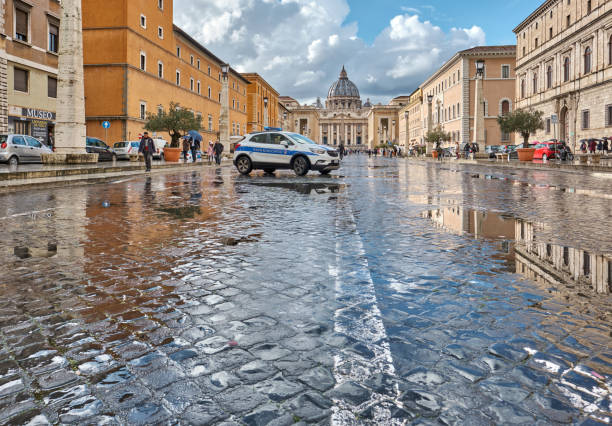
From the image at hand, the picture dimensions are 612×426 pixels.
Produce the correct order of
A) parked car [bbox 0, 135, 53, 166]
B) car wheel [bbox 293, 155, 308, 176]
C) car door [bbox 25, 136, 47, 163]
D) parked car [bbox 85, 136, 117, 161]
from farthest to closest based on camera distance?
parked car [bbox 85, 136, 117, 161] < car door [bbox 25, 136, 47, 163] < parked car [bbox 0, 135, 53, 166] < car wheel [bbox 293, 155, 308, 176]

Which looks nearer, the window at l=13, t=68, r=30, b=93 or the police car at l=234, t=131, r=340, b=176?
the police car at l=234, t=131, r=340, b=176

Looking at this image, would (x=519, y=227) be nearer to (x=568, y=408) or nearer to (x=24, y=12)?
(x=568, y=408)

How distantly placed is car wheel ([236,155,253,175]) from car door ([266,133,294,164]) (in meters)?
0.98

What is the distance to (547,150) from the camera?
114 feet

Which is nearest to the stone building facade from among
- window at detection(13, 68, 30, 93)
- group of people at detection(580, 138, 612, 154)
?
group of people at detection(580, 138, 612, 154)

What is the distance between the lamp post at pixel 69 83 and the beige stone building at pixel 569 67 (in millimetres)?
24695

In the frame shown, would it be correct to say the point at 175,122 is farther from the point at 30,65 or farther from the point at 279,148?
the point at 279,148

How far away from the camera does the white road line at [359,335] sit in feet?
6.86

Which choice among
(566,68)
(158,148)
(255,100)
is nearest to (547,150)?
(566,68)

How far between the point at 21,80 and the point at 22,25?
10.6 feet

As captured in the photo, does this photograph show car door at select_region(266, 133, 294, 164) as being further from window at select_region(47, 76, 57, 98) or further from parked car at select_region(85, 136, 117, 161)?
window at select_region(47, 76, 57, 98)

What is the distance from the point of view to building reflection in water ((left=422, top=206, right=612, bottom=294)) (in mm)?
4191

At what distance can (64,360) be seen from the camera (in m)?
2.57

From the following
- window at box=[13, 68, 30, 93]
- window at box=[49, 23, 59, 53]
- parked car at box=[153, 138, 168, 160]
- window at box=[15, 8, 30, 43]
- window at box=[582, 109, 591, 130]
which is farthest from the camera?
window at box=[582, 109, 591, 130]
